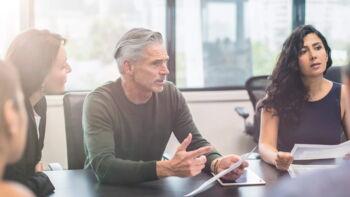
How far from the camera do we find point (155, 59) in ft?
6.66

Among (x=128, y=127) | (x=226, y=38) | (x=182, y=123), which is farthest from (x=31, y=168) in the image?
(x=226, y=38)

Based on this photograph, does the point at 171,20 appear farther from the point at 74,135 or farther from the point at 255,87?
the point at 74,135

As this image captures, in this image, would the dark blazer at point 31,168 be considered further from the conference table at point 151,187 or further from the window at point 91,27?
the window at point 91,27

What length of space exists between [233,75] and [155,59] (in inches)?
86.0

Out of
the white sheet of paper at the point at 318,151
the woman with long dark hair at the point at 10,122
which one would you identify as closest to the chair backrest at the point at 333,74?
the white sheet of paper at the point at 318,151

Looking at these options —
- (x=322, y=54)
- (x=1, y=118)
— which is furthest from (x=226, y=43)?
(x=1, y=118)

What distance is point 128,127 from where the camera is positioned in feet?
6.54

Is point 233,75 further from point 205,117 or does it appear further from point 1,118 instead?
point 1,118

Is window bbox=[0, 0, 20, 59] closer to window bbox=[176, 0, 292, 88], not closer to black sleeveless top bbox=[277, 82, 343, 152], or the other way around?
window bbox=[176, 0, 292, 88]

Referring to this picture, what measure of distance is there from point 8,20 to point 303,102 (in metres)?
2.31

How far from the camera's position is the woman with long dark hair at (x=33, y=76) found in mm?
1446

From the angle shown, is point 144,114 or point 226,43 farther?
point 226,43

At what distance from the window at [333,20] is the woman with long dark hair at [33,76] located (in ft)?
10.0

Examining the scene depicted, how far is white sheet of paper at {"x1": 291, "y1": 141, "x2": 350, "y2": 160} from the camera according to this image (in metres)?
1.80
